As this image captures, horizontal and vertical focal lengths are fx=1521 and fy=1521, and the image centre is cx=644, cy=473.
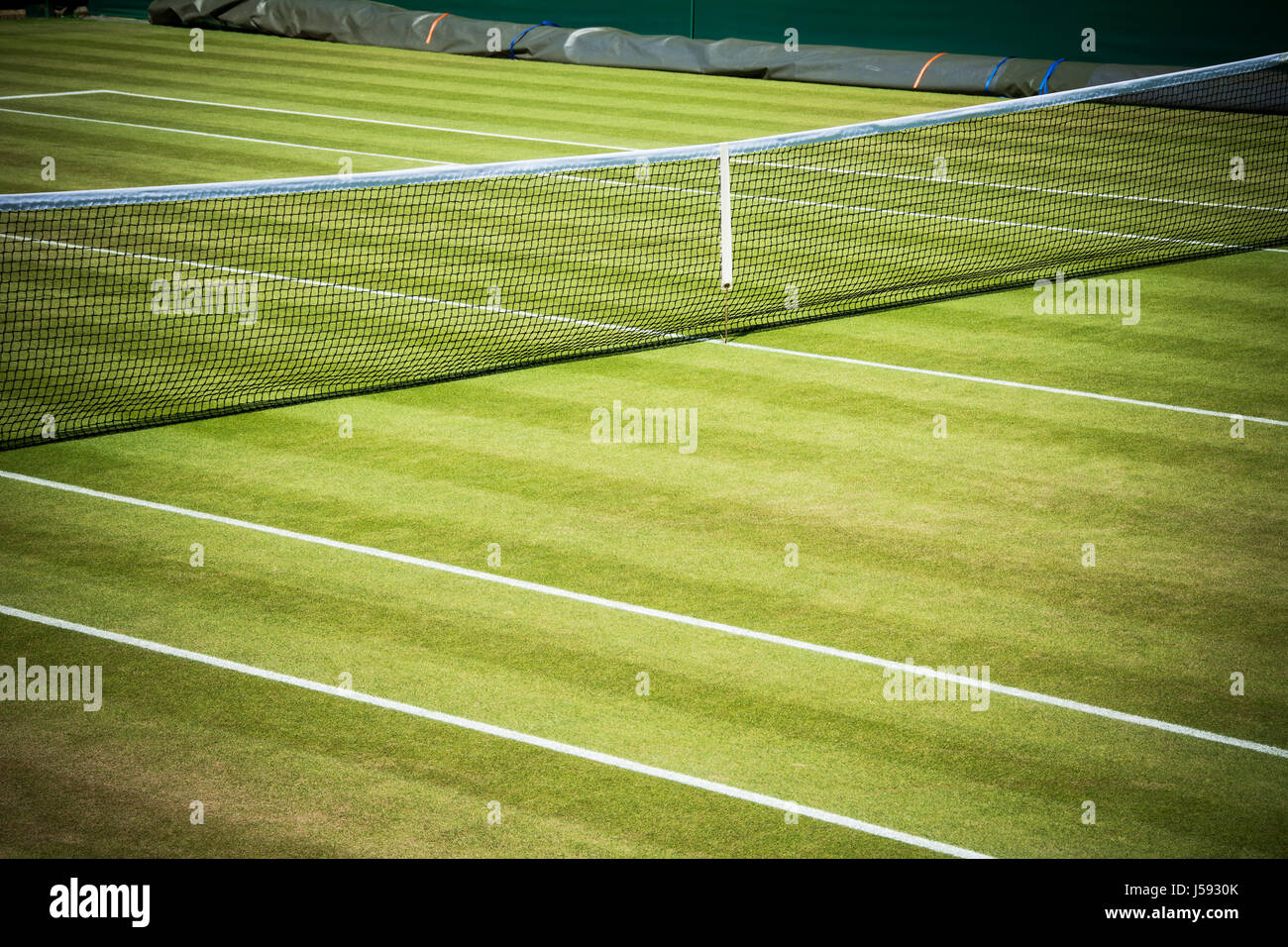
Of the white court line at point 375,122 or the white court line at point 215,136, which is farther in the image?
the white court line at point 375,122

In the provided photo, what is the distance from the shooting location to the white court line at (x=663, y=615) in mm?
7354

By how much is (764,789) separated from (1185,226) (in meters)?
13.0

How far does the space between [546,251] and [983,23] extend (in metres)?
15.7

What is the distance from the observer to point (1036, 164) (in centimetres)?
2111

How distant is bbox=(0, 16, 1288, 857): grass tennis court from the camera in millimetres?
6668

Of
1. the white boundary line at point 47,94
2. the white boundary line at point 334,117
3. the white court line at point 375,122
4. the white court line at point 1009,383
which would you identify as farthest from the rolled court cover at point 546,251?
the white boundary line at point 47,94

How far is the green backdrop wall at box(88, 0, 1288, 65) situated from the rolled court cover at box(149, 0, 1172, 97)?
667mm

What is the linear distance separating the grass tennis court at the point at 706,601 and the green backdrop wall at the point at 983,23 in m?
14.4

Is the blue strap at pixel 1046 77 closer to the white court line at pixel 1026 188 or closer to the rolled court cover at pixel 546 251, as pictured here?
the rolled court cover at pixel 546 251

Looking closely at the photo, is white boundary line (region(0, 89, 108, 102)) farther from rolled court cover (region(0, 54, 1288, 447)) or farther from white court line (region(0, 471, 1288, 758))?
white court line (region(0, 471, 1288, 758))

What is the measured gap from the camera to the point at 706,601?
8.62 metres

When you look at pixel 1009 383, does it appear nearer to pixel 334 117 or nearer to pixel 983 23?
pixel 334 117

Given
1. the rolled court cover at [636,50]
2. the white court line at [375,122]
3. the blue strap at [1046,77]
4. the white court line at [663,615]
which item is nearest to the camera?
the white court line at [663,615]
